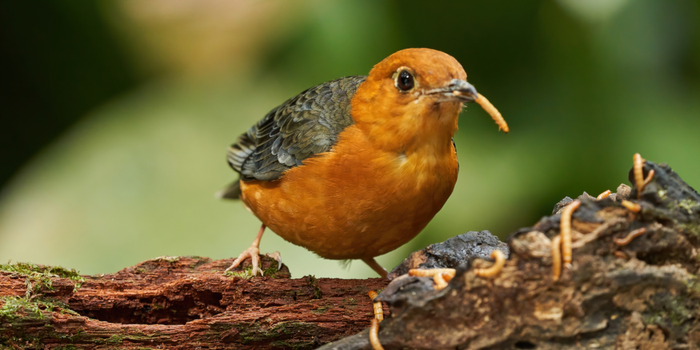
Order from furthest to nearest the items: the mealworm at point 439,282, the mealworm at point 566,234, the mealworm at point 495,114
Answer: the mealworm at point 495,114, the mealworm at point 439,282, the mealworm at point 566,234

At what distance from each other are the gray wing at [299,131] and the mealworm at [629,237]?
1823 mm

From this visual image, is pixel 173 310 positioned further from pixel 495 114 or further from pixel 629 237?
Result: pixel 629 237

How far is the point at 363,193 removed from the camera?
11.6 feet

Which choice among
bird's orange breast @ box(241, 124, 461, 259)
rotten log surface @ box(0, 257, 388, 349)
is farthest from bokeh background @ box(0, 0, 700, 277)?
rotten log surface @ box(0, 257, 388, 349)

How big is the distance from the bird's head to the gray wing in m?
0.31

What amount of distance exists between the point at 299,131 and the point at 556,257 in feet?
7.25

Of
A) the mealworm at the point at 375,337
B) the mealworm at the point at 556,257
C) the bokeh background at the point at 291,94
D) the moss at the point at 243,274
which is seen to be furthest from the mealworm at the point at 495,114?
the bokeh background at the point at 291,94

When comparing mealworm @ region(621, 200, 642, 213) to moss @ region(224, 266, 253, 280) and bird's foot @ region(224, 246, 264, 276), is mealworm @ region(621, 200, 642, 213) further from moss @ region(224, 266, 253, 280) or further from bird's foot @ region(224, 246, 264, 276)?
bird's foot @ region(224, 246, 264, 276)

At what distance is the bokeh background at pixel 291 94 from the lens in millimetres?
5598

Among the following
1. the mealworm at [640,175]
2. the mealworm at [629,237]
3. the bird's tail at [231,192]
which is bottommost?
the mealworm at [629,237]

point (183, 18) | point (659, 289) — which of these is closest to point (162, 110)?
point (183, 18)

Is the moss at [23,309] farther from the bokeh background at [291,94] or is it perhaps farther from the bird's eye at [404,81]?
the bird's eye at [404,81]

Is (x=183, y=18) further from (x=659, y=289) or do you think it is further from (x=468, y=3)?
(x=659, y=289)

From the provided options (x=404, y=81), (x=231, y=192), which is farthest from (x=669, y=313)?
(x=231, y=192)
